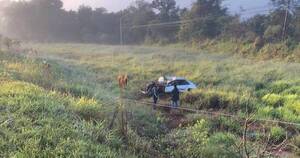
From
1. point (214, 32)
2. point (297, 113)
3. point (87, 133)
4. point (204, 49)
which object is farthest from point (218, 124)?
point (214, 32)

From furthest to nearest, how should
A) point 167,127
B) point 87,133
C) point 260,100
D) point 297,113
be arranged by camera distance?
point 260,100 < point 297,113 < point 167,127 < point 87,133

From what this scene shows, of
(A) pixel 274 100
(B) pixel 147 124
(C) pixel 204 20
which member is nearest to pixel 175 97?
(A) pixel 274 100

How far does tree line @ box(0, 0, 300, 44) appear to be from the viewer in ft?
115

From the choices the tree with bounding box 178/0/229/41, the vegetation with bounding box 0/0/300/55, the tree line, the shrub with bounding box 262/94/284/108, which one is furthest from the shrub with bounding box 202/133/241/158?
the tree with bounding box 178/0/229/41

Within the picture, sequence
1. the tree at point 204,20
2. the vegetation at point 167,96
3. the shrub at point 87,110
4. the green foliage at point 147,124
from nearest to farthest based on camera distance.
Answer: the vegetation at point 167,96
the shrub at point 87,110
the green foliage at point 147,124
the tree at point 204,20

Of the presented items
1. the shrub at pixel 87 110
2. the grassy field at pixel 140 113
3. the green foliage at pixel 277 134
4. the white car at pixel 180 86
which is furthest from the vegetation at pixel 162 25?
the shrub at pixel 87 110

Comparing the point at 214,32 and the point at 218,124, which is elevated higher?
the point at 214,32

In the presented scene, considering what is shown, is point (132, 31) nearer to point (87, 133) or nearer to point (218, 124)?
point (218, 124)

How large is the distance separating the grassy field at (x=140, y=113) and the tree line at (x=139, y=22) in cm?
1378

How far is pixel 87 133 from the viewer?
6750 mm

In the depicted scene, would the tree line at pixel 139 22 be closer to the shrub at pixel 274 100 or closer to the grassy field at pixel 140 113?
the grassy field at pixel 140 113

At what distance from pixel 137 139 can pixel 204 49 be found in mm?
28951

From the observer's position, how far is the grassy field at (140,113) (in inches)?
→ 248

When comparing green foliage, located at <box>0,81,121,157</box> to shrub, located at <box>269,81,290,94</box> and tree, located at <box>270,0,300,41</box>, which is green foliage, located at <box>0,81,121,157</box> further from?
tree, located at <box>270,0,300,41</box>
